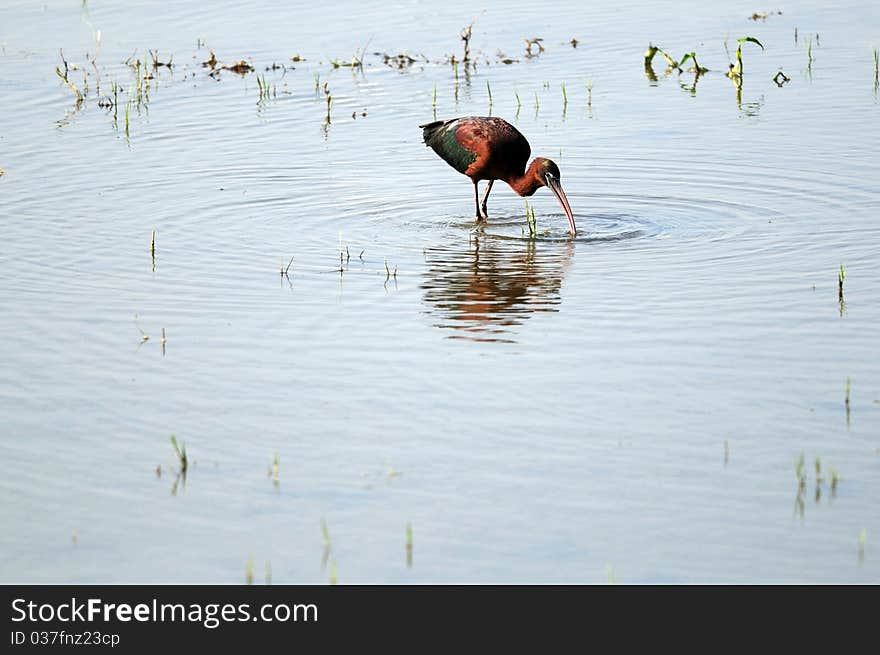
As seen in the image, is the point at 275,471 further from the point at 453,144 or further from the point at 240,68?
the point at 240,68

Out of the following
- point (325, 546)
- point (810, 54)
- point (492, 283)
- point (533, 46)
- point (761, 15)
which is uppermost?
point (761, 15)

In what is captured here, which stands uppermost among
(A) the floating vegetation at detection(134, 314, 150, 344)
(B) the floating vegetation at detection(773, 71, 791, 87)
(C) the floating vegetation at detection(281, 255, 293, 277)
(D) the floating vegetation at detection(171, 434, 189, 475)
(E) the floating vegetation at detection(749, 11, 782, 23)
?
(E) the floating vegetation at detection(749, 11, 782, 23)

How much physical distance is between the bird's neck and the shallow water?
35cm

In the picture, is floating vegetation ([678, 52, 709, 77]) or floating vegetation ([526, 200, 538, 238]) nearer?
floating vegetation ([526, 200, 538, 238])

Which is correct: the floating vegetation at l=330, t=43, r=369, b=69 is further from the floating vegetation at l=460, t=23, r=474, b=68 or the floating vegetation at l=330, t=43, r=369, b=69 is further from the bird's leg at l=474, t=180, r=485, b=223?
the bird's leg at l=474, t=180, r=485, b=223

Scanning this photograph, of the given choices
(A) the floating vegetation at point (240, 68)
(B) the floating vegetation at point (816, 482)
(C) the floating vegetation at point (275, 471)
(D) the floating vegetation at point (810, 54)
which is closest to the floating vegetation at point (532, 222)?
→ (C) the floating vegetation at point (275, 471)

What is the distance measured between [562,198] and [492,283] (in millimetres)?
1855

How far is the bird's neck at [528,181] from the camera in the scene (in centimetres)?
1154

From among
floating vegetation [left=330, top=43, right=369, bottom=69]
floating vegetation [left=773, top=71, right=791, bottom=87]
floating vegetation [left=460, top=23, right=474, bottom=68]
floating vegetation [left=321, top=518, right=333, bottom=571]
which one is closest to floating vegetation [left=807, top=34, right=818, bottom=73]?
floating vegetation [left=773, top=71, right=791, bottom=87]

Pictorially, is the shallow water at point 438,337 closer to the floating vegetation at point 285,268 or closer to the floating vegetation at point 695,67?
the floating vegetation at point 285,268

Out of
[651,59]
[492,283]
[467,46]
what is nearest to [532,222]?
[492,283]

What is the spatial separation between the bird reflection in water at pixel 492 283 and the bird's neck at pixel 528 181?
92cm

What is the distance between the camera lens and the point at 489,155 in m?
11.6

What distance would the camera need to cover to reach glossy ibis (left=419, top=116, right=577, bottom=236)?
1166 centimetres
